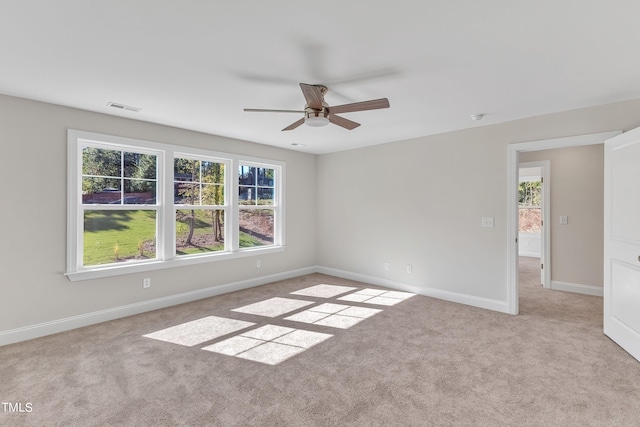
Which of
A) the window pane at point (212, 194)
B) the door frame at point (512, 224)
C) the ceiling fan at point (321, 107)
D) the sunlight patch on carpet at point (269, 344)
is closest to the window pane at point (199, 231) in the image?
the window pane at point (212, 194)

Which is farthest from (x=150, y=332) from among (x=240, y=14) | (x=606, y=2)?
(x=606, y=2)

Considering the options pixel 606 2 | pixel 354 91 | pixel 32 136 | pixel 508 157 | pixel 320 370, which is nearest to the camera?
pixel 606 2

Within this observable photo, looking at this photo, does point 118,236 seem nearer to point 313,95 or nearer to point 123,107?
point 123,107

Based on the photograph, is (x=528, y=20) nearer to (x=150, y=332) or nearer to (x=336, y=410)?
(x=336, y=410)

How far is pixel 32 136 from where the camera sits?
9.93 ft

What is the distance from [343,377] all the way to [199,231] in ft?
10.2

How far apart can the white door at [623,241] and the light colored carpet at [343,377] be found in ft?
0.74

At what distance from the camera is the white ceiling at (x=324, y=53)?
1665 mm

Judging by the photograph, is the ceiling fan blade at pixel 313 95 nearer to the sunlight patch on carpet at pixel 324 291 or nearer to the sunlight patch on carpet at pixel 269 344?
the sunlight patch on carpet at pixel 269 344

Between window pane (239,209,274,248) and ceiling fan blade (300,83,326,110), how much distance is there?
300cm

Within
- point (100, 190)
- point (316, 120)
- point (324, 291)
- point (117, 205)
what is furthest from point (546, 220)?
point (100, 190)

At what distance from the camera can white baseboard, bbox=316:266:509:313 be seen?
385 centimetres

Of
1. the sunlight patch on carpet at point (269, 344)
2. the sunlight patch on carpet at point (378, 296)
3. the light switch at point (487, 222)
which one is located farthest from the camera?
the sunlight patch on carpet at point (378, 296)

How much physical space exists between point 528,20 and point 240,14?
1.65m
